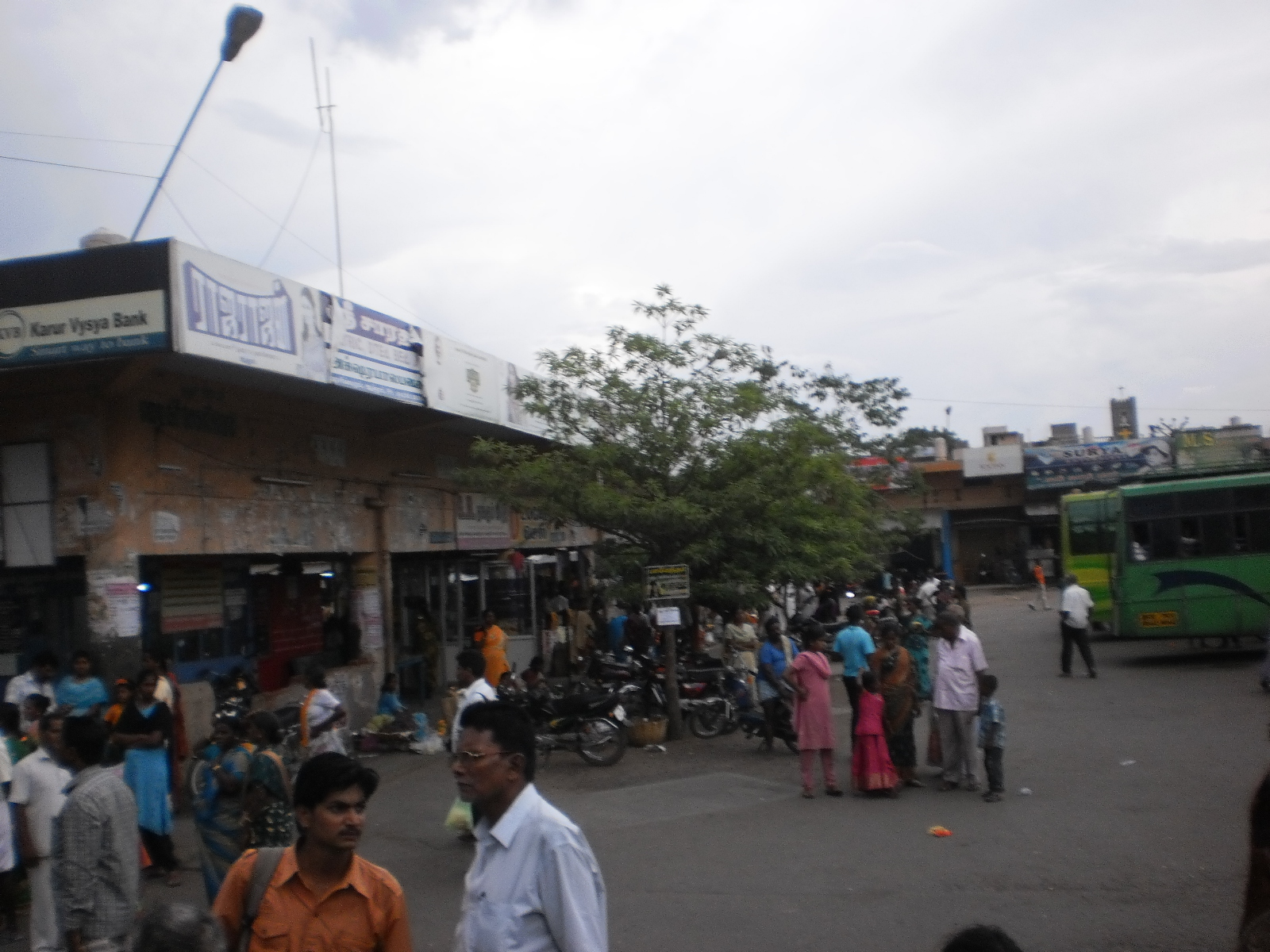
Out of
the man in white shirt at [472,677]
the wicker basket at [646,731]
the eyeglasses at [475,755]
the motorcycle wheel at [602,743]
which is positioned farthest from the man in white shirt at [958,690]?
the eyeglasses at [475,755]

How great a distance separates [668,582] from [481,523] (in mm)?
8279

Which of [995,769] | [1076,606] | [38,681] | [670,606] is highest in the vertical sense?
[670,606]

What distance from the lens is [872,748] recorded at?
10312 millimetres

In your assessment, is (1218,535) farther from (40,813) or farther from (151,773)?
(40,813)

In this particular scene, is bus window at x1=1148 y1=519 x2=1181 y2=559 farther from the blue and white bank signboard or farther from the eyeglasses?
the eyeglasses

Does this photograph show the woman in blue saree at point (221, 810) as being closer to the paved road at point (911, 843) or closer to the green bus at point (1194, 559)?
the paved road at point (911, 843)

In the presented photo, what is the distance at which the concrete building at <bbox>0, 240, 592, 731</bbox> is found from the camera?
10305mm

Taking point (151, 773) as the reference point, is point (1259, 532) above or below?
above

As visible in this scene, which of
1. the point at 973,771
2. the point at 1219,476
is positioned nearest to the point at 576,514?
the point at 973,771

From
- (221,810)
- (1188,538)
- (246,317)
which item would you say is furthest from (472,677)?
(1188,538)

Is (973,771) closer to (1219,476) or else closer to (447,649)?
(1219,476)

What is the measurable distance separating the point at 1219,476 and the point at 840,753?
10.2 meters

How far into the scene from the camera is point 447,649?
2094 cm

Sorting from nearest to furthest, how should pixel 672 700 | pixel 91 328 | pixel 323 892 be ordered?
pixel 323 892
pixel 91 328
pixel 672 700
